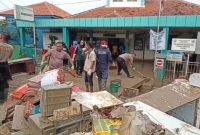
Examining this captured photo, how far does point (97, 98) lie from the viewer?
4090 mm

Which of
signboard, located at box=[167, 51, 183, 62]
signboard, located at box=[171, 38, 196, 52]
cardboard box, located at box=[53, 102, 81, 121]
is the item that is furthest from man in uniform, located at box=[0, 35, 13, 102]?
signboard, located at box=[167, 51, 183, 62]

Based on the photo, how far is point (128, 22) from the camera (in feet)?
35.5

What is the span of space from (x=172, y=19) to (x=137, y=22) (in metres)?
1.64

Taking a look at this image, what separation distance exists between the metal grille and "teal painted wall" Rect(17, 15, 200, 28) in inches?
76.2

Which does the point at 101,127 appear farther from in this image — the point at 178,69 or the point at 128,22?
Answer: the point at 128,22

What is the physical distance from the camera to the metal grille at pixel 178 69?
836cm

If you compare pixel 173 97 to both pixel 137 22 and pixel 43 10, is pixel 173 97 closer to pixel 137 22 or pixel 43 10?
pixel 137 22

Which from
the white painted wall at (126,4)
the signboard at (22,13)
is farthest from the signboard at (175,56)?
the signboard at (22,13)

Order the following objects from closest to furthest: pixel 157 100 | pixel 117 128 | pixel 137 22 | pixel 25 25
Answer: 1. pixel 117 128
2. pixel 157 100
3. pixel 137 22
4. pixel 25 25

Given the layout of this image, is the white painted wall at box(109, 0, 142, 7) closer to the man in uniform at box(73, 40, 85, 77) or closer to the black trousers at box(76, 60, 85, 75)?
the man in uniform at box(73, 40, 85, 77)

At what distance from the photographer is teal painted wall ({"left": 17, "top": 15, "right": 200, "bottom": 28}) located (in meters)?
9.42

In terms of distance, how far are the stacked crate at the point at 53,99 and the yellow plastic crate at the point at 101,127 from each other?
80cm

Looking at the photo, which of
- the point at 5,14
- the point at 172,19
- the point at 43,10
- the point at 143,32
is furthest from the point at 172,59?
the point at 5,14

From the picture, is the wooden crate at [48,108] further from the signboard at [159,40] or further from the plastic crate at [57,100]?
the signboard at [159,40]
